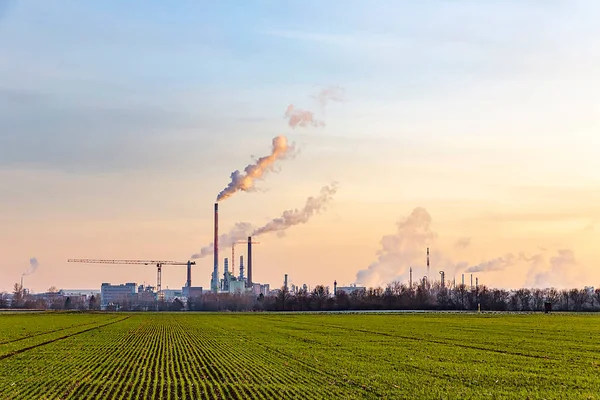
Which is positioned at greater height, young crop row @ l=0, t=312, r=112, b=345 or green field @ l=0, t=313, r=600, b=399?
green field @ l=0, t=313, r=600, b=399

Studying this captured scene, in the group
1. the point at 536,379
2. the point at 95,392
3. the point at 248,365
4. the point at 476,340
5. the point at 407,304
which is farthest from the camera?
the point at 407,304

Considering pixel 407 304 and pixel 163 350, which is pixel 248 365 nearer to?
pixel 163 350

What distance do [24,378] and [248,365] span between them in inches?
416

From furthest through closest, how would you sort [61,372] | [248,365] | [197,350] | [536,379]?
1. [197,350]
2. [248,365]
3. [61,372]
4. [536,379]

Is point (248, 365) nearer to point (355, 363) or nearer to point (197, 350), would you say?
point (355, 363)

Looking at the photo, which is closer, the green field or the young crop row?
the green field

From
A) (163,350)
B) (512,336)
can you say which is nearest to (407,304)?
(512,336)

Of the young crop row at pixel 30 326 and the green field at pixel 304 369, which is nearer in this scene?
the green field at pixel 304 369

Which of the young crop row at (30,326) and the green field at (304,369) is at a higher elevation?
the green field at (304,369)

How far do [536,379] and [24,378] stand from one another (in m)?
21.5

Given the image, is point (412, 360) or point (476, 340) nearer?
point (412, 360)

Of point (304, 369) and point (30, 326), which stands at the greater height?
point (304, 369)

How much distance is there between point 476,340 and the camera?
2299 inches

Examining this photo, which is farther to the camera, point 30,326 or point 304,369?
point 30,326
